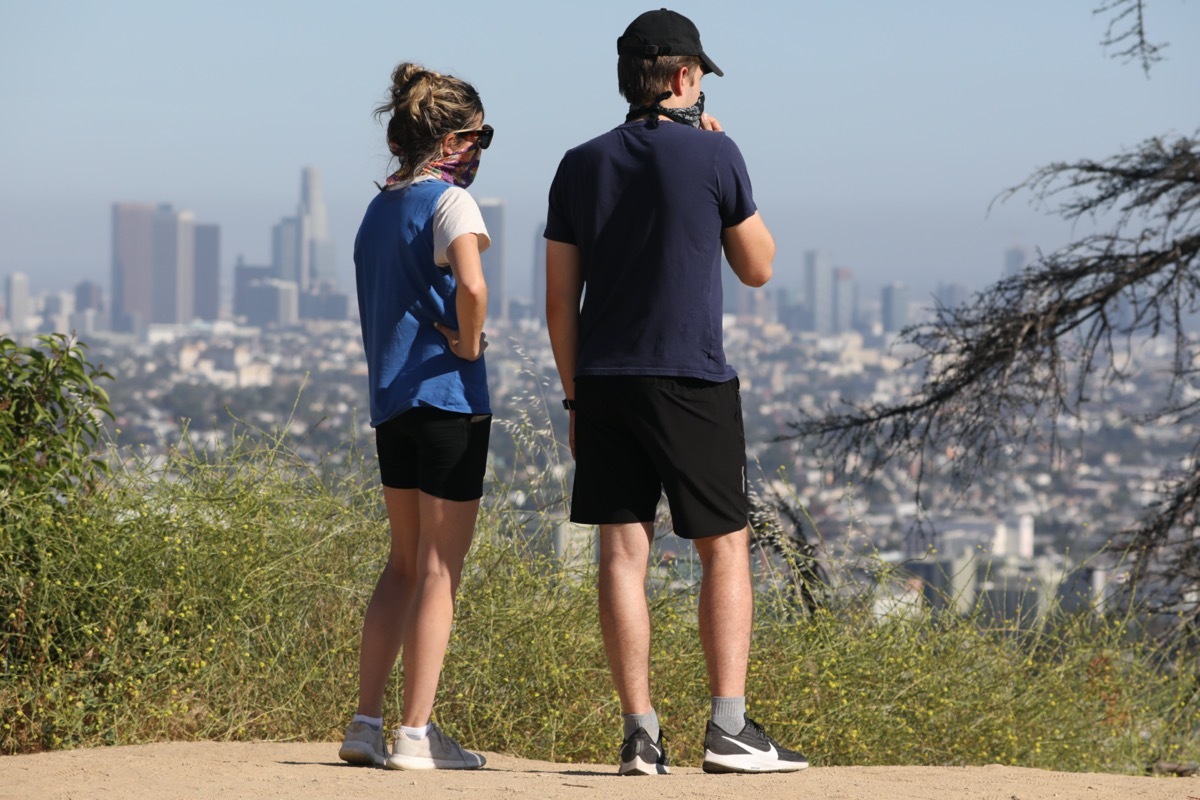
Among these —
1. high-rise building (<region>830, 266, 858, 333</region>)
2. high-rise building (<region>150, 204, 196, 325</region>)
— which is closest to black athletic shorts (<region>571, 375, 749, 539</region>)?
high-rise building (<region>830, 266, 858, 333</region>)

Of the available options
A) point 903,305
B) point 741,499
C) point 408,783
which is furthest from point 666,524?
point 903,305

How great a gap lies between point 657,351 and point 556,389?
435cm

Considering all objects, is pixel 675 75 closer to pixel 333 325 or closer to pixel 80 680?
pixel 80 680

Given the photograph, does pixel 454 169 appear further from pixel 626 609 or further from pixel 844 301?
pixel 844 301

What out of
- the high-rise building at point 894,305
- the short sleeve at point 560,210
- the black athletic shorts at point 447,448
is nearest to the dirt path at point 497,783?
the black athletic shorts at point 447,448

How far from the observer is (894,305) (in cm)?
7862

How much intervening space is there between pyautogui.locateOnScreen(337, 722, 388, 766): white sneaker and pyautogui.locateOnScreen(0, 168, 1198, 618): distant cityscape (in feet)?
3.55

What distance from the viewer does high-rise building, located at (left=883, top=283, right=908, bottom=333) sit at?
76.7 metres

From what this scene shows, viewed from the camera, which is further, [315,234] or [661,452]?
[315,234]

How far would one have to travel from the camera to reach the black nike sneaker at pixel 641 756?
3389 millimetres

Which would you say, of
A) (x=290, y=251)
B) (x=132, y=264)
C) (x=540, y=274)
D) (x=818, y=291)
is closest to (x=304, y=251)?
(x=290, y=251)

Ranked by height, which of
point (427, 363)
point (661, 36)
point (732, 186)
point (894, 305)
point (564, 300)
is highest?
point (894, 305)

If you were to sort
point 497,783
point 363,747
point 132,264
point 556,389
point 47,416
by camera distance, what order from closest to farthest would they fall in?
point 497,783 < point 363,747 < point 47,416 < point 556,389 < point 132,264

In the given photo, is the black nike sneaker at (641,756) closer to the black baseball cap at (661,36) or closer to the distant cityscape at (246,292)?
the black baseball cap at (661,36)
